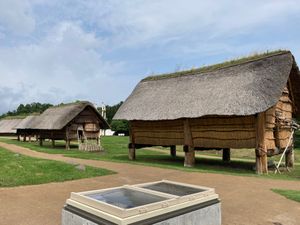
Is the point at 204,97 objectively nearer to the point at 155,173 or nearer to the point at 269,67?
the point at 269,67

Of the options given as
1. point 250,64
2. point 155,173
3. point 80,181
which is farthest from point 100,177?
point 250,64

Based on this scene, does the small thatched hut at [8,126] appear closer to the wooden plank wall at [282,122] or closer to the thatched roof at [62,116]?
the thatched roof at [62,116]

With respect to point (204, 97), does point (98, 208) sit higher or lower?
lower

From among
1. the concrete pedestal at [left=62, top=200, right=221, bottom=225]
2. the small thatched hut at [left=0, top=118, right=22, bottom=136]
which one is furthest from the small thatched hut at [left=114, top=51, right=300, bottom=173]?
the small thatched hut at [left=0, top=118, right=22, bottom=136]

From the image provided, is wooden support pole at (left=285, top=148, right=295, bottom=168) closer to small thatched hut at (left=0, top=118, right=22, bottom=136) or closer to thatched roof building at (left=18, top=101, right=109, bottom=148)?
thatched roof building at (left=18, top=101, right=109, bottom=148)

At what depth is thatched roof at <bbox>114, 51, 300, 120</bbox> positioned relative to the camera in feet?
48.7

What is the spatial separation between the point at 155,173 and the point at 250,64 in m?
7.36

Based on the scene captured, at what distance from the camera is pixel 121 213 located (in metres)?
4.73

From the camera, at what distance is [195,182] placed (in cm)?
1205

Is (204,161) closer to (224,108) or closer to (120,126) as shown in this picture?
(224,108)

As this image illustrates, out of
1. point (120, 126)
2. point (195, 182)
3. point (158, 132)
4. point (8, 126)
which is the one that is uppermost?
point (120, 126)

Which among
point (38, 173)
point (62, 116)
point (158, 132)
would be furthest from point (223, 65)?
point (62, 116)

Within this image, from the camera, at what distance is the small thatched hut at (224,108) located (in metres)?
15.0

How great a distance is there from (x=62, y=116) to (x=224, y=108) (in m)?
19.0
